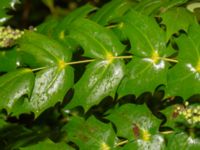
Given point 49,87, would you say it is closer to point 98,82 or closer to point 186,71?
point 98,82

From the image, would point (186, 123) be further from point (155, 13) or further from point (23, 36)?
point (23, 36)

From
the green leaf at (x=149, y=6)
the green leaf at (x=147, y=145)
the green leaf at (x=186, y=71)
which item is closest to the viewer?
the green leaf at (x=186, y=71)

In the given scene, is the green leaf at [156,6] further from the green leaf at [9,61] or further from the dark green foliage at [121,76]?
the green leaf at [9,61]

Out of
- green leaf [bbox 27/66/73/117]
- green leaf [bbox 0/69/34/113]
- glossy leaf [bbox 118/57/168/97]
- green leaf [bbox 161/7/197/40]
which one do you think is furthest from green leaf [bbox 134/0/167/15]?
green leaf [bbox 0/69/34/113]

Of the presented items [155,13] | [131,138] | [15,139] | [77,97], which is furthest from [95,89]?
[15,139]

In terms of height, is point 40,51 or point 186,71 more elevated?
point 40,51

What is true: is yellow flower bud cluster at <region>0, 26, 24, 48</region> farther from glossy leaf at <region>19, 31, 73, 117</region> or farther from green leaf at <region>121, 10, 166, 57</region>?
green leaf at <region>121, 10, 166, 57</region>

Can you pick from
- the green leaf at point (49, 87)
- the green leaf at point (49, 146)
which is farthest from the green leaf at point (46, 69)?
the green leaf at point (49, 146)

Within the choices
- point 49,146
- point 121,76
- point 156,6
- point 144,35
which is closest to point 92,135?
point 49,146
